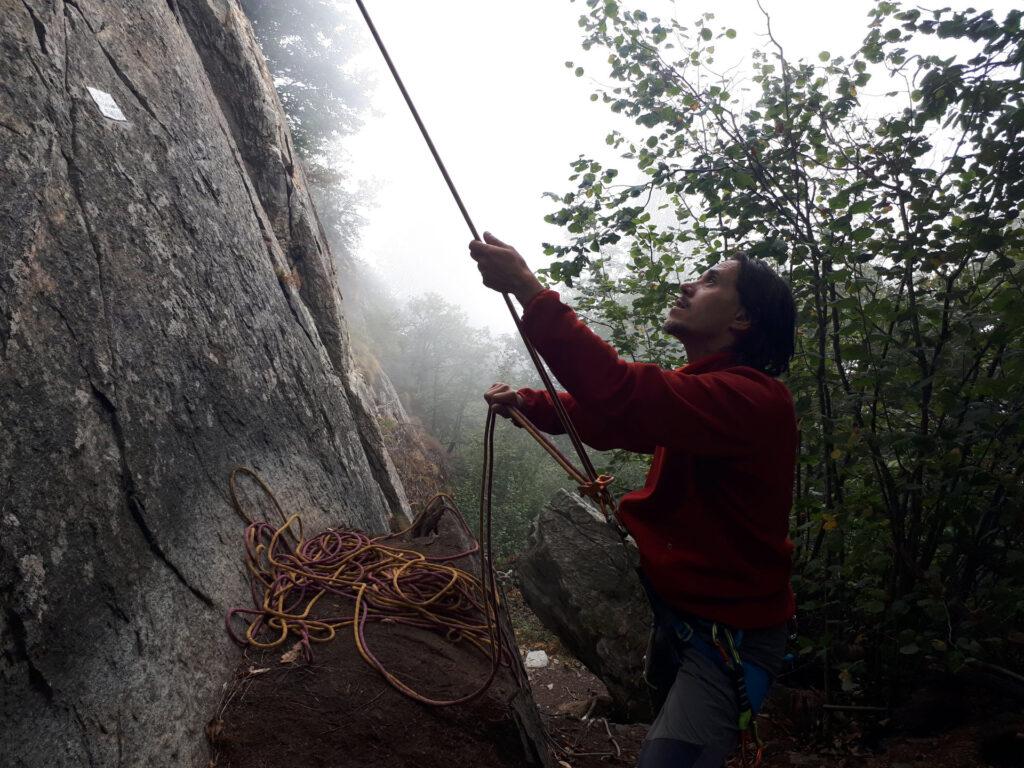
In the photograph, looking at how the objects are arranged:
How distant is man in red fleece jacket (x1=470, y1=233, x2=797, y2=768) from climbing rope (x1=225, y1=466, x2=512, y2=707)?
0.81 meters

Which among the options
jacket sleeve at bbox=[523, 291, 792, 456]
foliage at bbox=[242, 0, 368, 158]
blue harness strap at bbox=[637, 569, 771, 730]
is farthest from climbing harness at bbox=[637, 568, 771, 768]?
foliage at bbox=[242, 0, 368, 158]

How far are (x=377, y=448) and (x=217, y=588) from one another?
444 centimetres

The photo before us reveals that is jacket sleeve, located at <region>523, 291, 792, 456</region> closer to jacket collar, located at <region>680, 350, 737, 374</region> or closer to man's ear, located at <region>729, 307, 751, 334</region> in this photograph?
jacket collar, located at <region>680, 350, 737, 374</region>

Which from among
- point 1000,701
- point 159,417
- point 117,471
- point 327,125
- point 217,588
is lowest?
point 1000,701

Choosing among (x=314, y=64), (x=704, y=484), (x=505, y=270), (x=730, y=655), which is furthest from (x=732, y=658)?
(x=314, y=64)

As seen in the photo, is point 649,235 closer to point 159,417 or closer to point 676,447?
point 676,447

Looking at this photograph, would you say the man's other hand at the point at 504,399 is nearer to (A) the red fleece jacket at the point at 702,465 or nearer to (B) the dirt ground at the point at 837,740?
(A) the red fleece jacket at the point at 702,465

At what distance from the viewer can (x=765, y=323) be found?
2037 mm

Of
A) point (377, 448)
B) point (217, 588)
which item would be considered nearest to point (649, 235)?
point (217, 588)

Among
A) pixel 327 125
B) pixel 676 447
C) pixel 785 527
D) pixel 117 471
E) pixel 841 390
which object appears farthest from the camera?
pixel 327 125

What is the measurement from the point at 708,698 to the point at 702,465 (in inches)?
26.4

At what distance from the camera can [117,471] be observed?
2.48 metres

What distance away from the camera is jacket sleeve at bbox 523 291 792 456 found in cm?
159

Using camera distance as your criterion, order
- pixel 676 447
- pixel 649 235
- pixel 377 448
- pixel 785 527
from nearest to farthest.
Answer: pixel 676 447 < pixel 785 527 < pixel 649 235 < pixel 377 448
